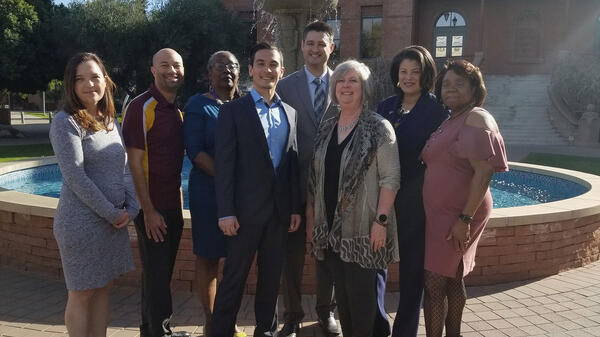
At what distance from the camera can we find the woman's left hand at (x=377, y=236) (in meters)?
2.72

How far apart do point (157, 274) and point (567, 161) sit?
1274cm

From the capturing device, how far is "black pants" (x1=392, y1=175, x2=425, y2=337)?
298cm

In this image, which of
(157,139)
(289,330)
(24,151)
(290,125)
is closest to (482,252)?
(289,330)

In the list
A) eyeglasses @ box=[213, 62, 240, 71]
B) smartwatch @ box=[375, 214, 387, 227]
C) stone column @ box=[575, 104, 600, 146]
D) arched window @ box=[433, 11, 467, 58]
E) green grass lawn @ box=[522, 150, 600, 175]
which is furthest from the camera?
arched window @ box=[433, 11, 467, 58]

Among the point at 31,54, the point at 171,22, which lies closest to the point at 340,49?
the point at 171,22

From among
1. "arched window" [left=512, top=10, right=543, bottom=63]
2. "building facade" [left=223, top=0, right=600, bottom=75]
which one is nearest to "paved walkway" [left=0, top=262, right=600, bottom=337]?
"building facade" [left=223, top=0, right=600, bottom=75]

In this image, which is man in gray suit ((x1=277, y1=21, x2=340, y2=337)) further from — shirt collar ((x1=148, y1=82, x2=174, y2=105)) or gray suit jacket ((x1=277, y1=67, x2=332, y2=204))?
shirt collar ((x1=148, y1=82, x2=174, y2=105))

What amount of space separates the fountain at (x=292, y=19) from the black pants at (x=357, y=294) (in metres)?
3.88

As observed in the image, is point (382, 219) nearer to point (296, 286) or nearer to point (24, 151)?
point (296, 286)

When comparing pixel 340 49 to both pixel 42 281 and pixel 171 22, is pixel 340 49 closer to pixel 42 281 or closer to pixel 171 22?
pixel 171 22

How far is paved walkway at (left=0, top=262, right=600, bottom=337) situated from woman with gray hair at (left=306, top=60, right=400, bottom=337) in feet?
2.88

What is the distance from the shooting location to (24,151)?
13.8 m

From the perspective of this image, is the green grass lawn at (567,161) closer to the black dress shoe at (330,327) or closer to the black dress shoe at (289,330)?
the black dress shoe at (330,327)

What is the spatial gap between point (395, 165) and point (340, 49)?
2504cm
